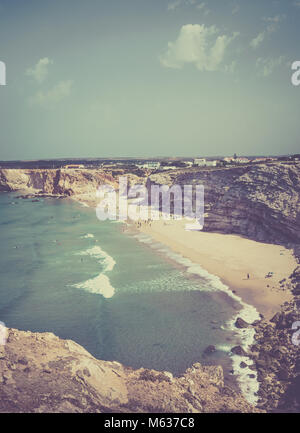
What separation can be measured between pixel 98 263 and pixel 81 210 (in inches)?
1465

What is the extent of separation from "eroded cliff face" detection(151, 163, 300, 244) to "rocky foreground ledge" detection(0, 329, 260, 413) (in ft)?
83.7

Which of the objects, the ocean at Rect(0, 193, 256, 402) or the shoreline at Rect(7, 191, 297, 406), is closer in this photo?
the ocean at Rect(0, 193, 256, 402)

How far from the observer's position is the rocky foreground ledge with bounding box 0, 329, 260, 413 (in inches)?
416

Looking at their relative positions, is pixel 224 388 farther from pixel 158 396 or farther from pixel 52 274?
pixel 52 274

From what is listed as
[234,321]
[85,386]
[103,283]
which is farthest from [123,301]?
[85,386]

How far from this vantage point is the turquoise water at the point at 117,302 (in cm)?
1794

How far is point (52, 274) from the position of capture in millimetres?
29484

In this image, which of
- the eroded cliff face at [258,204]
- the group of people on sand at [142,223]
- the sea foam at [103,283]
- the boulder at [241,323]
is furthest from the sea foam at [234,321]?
the group of people on sand at [142,223]

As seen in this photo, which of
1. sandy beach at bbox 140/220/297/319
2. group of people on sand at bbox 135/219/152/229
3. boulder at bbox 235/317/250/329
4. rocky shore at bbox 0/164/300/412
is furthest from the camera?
group of people on sand at bbox 135/219/152/229

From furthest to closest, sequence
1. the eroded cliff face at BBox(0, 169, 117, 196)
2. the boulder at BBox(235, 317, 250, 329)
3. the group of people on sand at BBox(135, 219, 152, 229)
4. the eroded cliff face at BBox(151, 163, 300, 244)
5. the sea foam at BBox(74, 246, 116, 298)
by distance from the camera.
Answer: the eroded cliff face at BBox(0, 169, 117, 196) < the group of people on sand at BBox(135, 219, 152, 229) < the eroded cliff face at BBox(151, 163, 300, 244) < the sea foam at BBox(74, 246, 116, 298) < the boulder at BBox(235, 317, 250, 329)

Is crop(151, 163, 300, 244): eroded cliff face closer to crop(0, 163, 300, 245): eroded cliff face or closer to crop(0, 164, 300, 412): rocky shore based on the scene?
crop(0, 163, 300, 245): eroded cliff face

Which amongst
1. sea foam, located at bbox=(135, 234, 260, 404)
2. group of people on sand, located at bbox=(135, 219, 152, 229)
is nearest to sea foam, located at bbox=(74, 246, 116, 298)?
sea foam, located at bbox=(135, 234, 260, 404)

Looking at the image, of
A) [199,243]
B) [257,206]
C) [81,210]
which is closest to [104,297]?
[199,243]

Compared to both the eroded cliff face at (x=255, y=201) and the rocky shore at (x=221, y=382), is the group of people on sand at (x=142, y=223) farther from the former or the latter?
the rocky shore at (x=221, y=382)
